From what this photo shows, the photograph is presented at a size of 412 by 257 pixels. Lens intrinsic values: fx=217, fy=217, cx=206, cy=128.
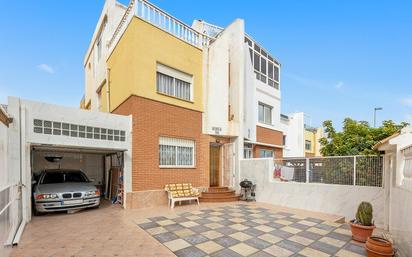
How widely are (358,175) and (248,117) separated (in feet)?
20.9

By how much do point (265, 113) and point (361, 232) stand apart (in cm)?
1115

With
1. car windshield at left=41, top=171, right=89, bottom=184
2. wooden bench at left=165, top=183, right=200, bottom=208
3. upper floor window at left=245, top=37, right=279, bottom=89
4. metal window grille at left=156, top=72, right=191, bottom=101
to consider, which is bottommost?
wooden bench at left=165, top=183, right=200, bottom=208

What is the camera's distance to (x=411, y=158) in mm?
4086

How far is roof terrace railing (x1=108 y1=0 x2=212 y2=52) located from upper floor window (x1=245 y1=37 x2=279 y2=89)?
4.24 metres

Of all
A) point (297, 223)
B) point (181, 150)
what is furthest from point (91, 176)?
point (297, 223)

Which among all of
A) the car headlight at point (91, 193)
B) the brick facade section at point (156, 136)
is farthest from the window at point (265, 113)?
the car headlight at point (91, 193)

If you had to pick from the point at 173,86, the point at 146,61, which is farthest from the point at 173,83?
the point at 146,61

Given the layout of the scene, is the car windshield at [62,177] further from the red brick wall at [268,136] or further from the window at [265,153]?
the window at [265,153]

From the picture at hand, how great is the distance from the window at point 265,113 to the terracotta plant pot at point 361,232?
33.9 ft

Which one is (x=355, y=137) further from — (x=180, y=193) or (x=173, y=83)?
(x=173, y=83)

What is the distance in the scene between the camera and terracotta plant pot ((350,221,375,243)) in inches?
206

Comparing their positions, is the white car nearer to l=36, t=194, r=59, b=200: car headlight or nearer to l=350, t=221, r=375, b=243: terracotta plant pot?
l=36, t=194, r=59, b=200: car headlight

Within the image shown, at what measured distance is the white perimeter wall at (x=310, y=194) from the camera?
7.19m

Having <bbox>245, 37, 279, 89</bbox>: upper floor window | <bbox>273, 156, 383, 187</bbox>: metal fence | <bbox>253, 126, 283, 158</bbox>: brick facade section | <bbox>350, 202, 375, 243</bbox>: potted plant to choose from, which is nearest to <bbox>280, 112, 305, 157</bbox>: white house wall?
<bbox>253, 126, 283, 158</bbox>: brick facade section
